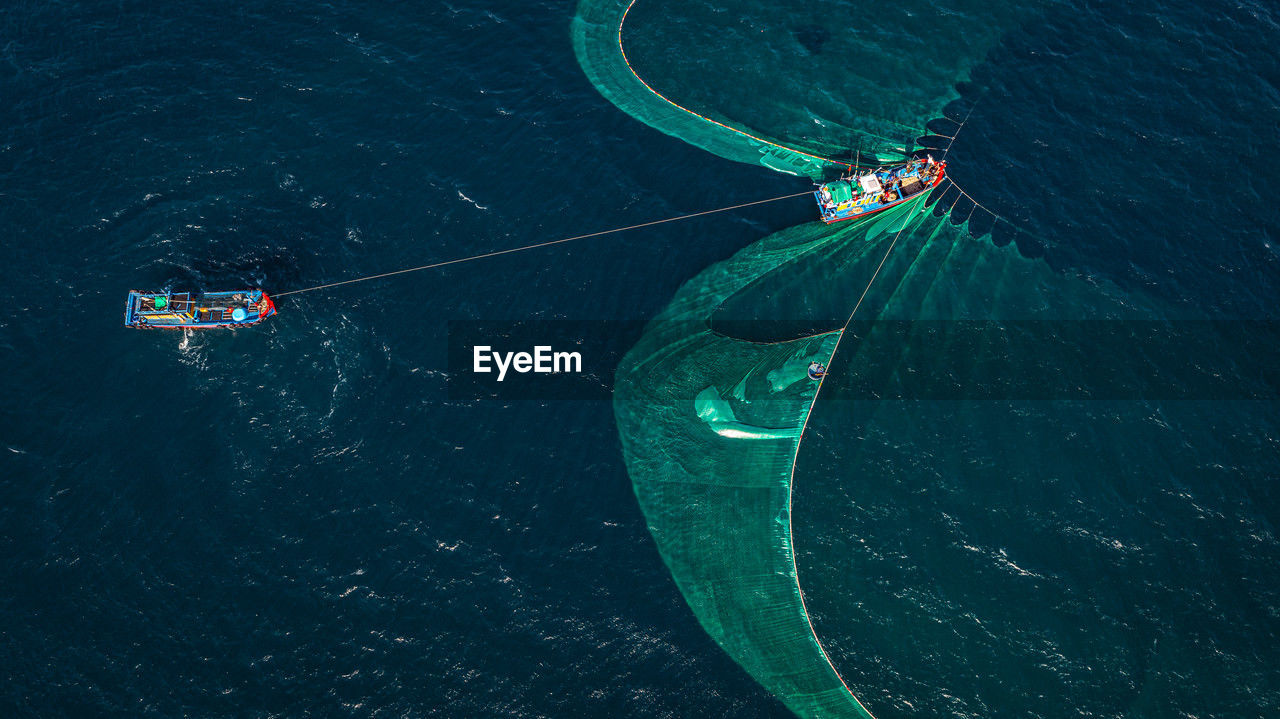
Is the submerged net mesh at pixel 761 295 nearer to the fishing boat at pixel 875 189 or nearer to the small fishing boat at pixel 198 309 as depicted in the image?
the fishing boat at pixel 875 189

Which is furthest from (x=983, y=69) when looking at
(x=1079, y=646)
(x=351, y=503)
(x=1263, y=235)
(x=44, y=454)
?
(x=44, y=454)

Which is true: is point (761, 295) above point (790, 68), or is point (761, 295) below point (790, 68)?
below

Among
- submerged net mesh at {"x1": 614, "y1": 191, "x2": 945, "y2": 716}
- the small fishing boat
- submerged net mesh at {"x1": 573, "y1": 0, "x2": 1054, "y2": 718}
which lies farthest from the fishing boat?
the small fishing boat

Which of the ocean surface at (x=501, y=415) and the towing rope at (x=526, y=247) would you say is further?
the towing rope at (x=526, y=247)

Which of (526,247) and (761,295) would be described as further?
(526,247)

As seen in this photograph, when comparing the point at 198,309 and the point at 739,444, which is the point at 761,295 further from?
the point at 198,309

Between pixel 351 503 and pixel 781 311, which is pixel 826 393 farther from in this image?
pixel 351 503

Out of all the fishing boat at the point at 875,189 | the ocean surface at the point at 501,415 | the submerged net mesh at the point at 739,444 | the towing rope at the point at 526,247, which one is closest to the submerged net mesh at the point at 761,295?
the submerged net mesh at the point at 739,444

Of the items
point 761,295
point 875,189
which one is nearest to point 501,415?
point 761,295
